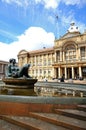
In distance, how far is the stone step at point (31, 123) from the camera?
454 cm

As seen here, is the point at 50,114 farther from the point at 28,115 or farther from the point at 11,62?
the point at 11,62

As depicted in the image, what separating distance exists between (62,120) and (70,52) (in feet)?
196

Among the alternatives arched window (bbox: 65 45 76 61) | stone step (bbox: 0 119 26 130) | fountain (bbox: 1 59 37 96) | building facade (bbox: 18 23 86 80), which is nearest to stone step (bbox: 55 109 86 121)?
stone step (bbox: 0 119 26 130)

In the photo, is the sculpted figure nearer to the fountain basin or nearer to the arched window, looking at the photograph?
the fountain basin

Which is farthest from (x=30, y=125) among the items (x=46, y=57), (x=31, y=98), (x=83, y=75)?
(x=46, y=57)

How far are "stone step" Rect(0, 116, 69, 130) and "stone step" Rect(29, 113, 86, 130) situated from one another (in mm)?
85

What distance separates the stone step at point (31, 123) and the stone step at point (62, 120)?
3.3 inches

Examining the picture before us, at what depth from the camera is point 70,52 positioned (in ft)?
208

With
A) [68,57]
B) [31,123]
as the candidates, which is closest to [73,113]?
[31,123]

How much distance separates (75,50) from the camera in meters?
62.1

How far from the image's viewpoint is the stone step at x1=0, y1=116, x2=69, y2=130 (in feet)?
14.9

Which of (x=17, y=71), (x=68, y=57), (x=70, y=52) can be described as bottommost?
(x=17, y=71)

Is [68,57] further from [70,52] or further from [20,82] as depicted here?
[20,82]

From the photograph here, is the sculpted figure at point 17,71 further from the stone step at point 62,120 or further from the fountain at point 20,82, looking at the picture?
the stone step at point 62,120
